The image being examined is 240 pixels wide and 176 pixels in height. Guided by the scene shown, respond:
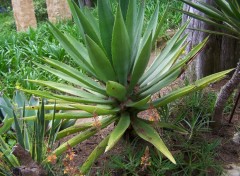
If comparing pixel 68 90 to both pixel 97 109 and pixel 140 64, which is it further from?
pixel 140 64

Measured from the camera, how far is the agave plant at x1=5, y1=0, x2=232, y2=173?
2.81 m

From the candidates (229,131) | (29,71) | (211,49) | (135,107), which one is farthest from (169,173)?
(29,71)

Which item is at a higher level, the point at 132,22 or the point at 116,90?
the point at 132,22

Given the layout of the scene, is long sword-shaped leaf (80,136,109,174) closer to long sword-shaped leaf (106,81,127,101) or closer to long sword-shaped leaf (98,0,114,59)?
long sword-shaped leaf (106,81,127,101)

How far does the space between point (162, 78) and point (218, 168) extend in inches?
30.9

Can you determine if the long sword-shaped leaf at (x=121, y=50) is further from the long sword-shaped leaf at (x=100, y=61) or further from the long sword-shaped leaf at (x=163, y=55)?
the long sword-shaped leaf at (x=163, y=55)

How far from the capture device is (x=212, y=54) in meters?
4.38

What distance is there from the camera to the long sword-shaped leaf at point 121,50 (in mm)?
2691

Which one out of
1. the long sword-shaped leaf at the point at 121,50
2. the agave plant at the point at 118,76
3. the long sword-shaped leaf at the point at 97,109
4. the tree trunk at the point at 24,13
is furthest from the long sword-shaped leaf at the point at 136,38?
the tree trunk at the point at 24,13

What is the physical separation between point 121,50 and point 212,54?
183cm

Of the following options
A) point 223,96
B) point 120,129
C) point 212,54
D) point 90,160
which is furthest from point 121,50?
point 212,54

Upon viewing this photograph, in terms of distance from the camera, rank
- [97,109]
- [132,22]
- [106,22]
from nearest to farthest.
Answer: [97,109] → [106,22] → [132,22]

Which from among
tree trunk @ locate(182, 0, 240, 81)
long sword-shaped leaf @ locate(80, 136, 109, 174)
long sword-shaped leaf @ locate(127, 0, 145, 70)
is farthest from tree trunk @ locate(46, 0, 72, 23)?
long sword-shaped leaf @ locate(80, 136, 109, 174)

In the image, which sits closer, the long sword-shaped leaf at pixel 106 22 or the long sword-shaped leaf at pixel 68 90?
the long sword-shaped leaf at pixel 106 22
